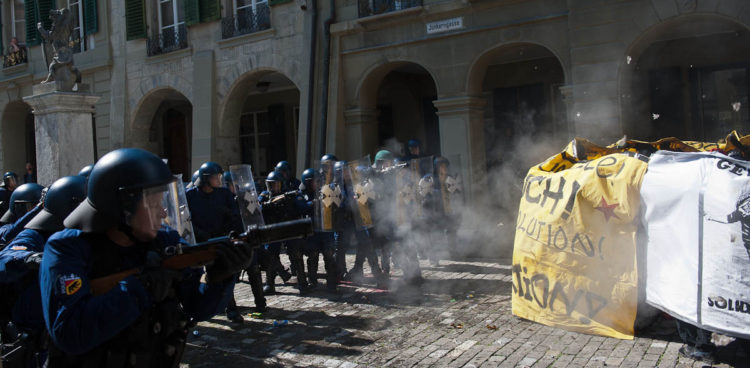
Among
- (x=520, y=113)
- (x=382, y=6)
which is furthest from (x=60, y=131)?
(x=520, y=113)

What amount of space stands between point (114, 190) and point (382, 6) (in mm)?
11395

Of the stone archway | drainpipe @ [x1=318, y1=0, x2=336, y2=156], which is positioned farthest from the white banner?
the stone archway

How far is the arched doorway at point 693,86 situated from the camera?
39.4 ft

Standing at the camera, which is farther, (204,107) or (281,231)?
(204,107)

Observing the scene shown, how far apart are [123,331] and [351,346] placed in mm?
3439

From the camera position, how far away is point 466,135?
40.0 feet

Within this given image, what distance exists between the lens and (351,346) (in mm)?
5641

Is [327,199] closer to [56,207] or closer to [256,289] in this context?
[256,289]

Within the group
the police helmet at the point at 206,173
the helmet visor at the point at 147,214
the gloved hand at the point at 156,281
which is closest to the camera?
the gloved hand at the point at 156,281

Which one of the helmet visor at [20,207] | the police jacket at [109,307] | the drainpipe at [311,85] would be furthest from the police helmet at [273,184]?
the police jacket at [109,307]

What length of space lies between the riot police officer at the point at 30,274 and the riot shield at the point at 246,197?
329 centimetres

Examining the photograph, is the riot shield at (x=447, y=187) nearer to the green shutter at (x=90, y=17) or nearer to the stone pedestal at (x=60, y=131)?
the stone pedestal at (x=60, y=131)

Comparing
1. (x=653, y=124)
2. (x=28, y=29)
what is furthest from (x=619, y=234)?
(x=28, y=29)

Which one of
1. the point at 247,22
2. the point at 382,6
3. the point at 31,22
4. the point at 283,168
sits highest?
the point at 31,22
